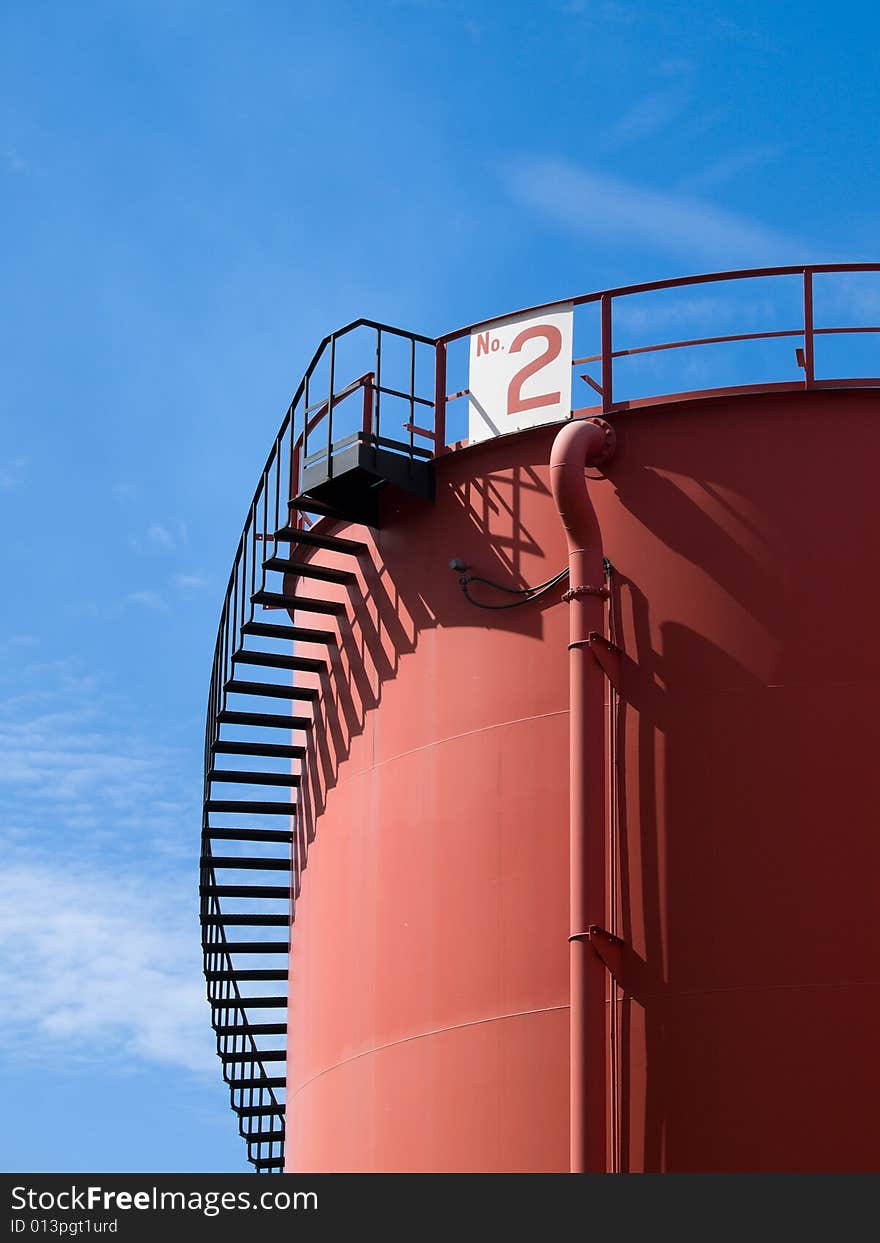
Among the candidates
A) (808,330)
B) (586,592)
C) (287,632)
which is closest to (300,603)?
(287,632)

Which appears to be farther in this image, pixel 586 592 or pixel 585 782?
pixel 586 592

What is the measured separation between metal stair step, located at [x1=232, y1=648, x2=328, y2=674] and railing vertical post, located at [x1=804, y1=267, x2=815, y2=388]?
19.7ft

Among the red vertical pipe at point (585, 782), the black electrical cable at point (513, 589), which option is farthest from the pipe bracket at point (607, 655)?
the black electrical cable at point (513, 589)

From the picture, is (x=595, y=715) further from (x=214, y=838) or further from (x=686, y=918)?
(x=214, y=838)

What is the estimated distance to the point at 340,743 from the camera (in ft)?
67.5

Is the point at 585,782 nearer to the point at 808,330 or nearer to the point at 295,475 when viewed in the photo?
the point at 808,330

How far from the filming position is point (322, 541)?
806 inches

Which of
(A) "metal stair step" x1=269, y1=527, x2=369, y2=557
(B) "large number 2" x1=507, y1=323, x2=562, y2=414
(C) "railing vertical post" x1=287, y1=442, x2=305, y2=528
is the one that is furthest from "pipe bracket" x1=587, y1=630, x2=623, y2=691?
(C) "railing vertical post" x1=287, y1=442, x2=305, y2=528

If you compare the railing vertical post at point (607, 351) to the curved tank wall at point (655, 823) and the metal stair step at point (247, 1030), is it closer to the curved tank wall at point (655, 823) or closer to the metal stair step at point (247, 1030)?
the curved tank wall at point (655, 823)

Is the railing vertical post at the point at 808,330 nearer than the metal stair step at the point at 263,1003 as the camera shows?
Yes

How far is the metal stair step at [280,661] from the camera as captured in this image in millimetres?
21156

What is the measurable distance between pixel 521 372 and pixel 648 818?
14.9 feet

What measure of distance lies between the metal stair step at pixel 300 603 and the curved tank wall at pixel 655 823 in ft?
4.28

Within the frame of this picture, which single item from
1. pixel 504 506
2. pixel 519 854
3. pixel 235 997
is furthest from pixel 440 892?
pixel 235 997
